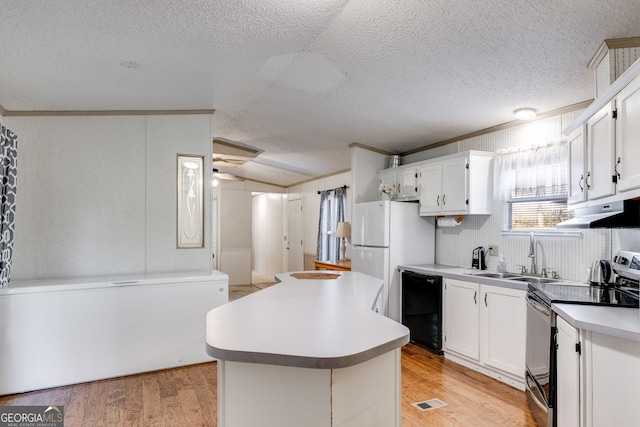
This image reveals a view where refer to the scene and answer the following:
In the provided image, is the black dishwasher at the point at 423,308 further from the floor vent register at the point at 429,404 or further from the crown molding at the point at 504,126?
the crown molding at the point at 504,126

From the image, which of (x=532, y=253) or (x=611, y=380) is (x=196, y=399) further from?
(x=532, y=253)

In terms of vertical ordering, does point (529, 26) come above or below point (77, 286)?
above

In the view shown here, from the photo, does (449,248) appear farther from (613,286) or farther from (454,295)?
(613,286)

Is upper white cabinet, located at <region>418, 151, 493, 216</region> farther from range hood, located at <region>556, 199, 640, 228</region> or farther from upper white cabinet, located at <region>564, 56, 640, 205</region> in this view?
range hood, located at <region>556, 199, 640, 228</region>

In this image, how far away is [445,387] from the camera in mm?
3146

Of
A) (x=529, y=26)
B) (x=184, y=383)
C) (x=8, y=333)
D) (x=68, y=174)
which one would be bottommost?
(x=184, y=383)

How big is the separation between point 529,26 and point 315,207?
231 inches

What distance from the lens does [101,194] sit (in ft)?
Answer: 12.2

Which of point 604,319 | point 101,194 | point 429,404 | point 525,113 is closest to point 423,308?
point 429,404

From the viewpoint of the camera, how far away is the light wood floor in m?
2.61

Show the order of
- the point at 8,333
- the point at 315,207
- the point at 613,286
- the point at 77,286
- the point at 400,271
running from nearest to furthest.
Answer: the point at 613,286, the point at 8,333, the point at 77,286, the point at 400,271, the point at 315,207

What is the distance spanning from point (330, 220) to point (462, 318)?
12.2 ft

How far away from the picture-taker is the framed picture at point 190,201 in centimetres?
402

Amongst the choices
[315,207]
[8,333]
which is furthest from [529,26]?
[315,207]
